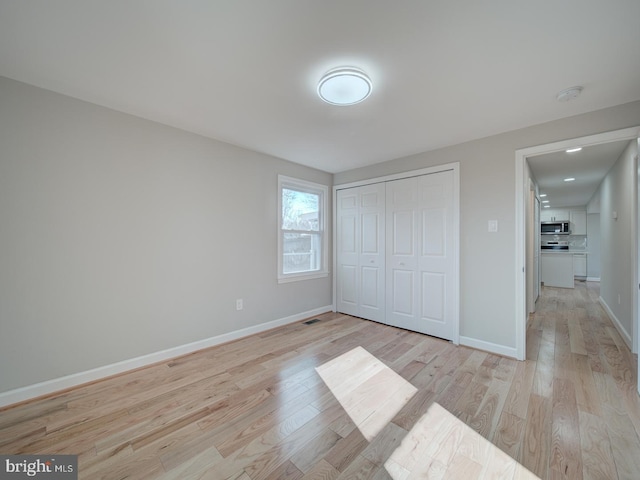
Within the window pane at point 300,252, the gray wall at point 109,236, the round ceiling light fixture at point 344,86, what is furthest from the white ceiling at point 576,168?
the gray wall at point 109,236

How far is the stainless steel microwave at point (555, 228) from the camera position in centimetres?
798

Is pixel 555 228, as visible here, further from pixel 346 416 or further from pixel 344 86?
pixel 346 416

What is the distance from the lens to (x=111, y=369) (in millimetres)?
2367

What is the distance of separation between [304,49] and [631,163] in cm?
371

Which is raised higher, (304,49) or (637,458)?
(304,49)

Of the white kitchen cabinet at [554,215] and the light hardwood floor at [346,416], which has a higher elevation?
the white kitchen cabinet at [554,215]

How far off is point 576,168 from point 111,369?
619cm

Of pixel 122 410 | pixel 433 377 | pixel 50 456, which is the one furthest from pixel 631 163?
pixel 50 456

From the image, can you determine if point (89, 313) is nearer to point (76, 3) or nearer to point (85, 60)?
point (85, 60)

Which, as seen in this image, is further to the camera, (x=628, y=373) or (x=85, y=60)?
(x=628, y=373)

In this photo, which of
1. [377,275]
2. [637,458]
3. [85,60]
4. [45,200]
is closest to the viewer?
[637,458]

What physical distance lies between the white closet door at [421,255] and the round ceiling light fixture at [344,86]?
1777 mm

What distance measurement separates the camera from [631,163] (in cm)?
287

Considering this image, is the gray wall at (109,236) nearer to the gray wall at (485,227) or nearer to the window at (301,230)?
the window at (301,230)
